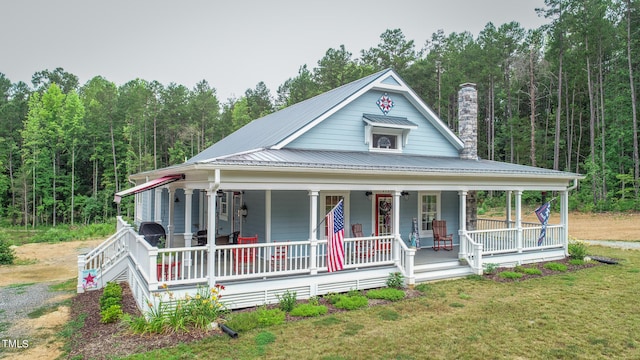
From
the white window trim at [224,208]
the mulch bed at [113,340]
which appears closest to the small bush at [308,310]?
the mulch bed at [113,340]

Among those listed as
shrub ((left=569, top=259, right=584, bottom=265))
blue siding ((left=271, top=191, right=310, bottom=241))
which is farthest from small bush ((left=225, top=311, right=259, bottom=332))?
shrub ((left=569, top=259, right=584, bottom=265))

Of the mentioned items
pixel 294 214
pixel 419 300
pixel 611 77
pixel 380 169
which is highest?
pixel 611 77

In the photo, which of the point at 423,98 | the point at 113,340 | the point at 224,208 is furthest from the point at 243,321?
the point at 423,98

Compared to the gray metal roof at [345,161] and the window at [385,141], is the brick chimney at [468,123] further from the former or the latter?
the window at [385,141]

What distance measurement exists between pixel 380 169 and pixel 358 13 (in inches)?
788

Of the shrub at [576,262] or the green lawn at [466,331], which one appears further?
the shrub at [576,262]

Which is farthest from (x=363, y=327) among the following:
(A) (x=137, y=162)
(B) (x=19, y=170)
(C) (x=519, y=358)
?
(B) (x=19, y=170)

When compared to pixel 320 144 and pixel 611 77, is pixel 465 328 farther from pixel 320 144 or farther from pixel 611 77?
pixel 611 77

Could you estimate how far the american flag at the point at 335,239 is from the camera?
847 cm

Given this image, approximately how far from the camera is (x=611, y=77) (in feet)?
105

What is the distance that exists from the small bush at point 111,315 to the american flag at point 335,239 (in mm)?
4372

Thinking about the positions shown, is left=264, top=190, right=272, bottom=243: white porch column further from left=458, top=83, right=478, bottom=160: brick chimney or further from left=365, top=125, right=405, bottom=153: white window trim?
left=458, top=83, right=478, bottom=160: brick chimney

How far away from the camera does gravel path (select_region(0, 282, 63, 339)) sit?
24.7ft

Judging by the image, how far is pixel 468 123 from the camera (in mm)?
14680
